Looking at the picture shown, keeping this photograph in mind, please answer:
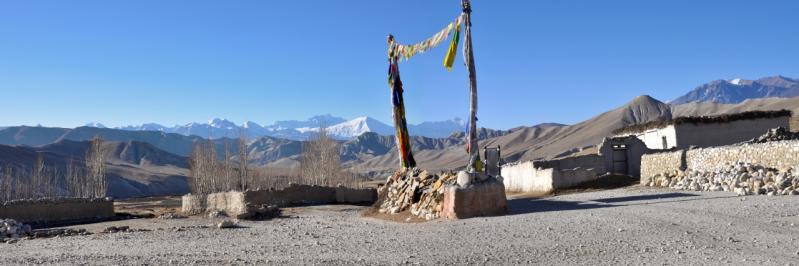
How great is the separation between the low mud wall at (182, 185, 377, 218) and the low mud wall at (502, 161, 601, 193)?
711cm

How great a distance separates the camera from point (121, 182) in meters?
102

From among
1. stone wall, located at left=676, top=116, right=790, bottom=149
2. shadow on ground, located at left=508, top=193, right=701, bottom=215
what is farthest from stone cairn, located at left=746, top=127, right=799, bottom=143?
shadow on ground, located at left=508, top=193, right=701, bottom=215

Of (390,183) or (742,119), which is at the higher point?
(742,119)

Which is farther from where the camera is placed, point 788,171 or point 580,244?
point 788,171

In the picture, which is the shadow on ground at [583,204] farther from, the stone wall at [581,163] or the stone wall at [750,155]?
the stone wall at [581,163]

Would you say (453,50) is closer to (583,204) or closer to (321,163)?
(583,204)

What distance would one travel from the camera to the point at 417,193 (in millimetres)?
20312

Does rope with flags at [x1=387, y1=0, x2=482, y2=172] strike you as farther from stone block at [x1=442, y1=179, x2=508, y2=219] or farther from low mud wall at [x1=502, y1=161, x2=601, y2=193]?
low mud wall at [x1=502, y1=161, x2=601, y2=193]

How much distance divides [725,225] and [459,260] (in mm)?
4917

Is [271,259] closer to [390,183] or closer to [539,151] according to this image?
[390,183]

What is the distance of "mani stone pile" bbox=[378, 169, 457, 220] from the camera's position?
1809 centimetres

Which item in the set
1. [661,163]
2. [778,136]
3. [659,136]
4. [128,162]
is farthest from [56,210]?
[128,162]

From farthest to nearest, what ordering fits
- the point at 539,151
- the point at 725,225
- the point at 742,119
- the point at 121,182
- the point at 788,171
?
the point at 539,151 < the point at 121,182 < the point at 742,119 < the point at 788,171 < the point at 725,225

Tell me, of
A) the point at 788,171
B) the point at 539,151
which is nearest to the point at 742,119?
the point at 788,171
